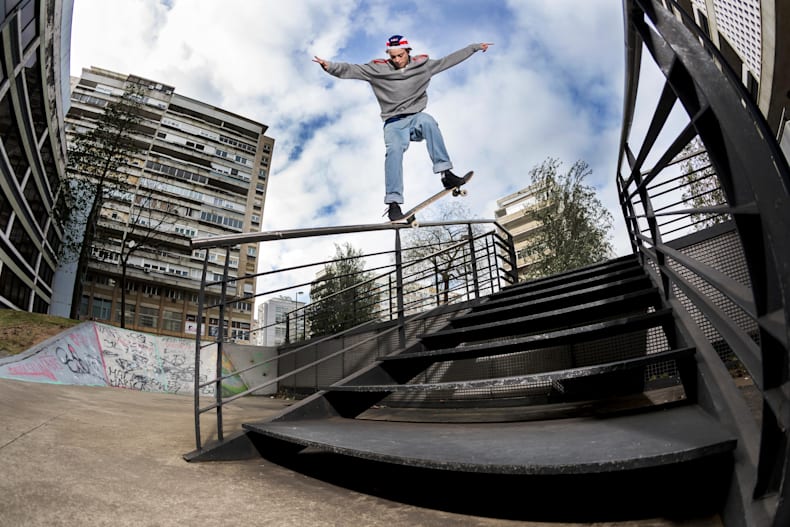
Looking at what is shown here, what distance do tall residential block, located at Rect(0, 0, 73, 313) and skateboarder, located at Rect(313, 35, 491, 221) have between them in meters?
12.1

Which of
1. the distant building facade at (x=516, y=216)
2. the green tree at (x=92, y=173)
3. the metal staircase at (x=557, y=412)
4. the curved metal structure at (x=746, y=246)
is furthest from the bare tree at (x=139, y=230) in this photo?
the distant building facade at (x=516, y=216)

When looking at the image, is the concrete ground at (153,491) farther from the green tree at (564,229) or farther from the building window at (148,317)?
the building window at (148,317)

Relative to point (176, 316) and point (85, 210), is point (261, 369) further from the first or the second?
point (176, 316)

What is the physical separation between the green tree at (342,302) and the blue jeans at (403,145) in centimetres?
105

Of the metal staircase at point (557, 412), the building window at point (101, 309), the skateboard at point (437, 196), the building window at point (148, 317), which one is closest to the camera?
the metal staircase at point (557, 412)

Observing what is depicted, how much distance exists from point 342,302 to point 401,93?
136 inches

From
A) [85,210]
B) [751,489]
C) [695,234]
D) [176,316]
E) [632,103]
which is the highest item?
[85,210]

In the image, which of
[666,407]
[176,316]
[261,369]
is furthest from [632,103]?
[176,316]

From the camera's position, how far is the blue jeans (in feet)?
16.4

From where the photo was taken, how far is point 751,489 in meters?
0.84

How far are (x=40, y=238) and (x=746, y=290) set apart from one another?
2690cm

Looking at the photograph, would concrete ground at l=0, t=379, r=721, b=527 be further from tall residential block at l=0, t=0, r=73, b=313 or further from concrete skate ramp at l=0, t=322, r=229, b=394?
tall residential block at l=0, t=0, r=73, b=313

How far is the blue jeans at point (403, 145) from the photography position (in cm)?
498

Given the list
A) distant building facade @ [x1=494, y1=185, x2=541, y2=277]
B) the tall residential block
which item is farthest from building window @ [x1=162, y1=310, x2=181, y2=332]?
distant building facade @ [x1=494, y1=185, x2=541, y2=277]
